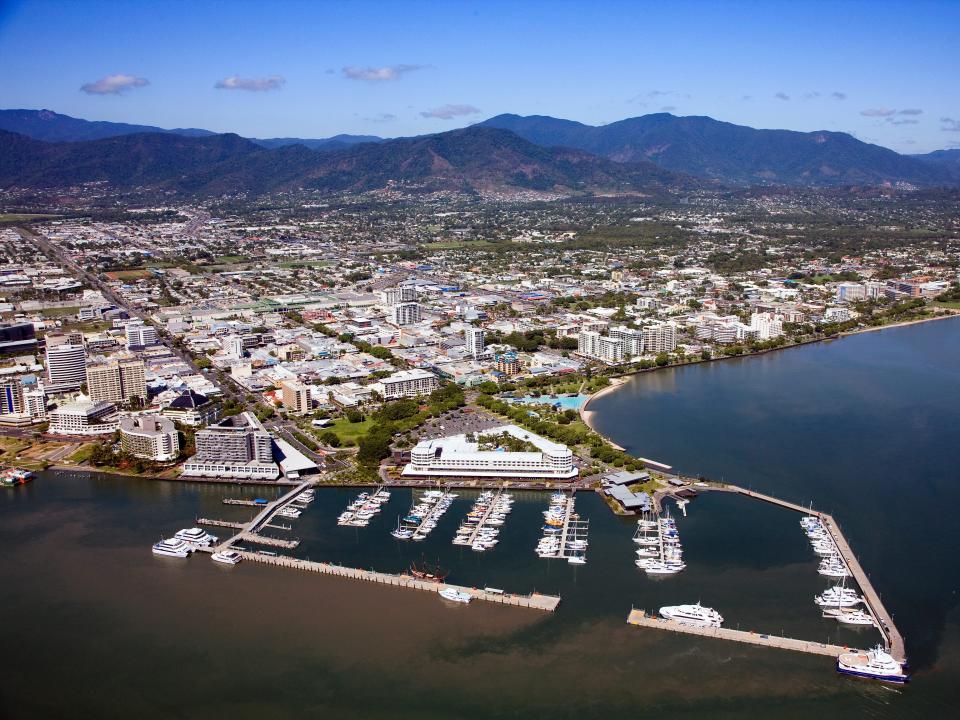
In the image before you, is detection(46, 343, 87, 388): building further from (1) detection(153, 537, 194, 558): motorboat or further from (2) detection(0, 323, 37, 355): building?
(1) detection(153, 537, 194, 558): motorboat

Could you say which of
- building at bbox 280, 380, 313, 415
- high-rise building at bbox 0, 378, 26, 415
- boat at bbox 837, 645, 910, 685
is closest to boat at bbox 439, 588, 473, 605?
boat at bbox 837, 645, 910, 685

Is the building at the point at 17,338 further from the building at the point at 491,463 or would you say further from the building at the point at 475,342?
the building at the point at 491,463

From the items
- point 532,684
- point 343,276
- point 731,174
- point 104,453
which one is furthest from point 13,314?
point 731,174

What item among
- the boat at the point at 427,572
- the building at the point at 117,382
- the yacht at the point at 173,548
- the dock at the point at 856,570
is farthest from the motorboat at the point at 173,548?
the dock at the point at 856,570

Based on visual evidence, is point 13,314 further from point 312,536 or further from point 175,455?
point 312,536

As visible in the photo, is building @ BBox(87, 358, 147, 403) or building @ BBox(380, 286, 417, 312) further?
building @ BBox(380, 286, 417, 312)

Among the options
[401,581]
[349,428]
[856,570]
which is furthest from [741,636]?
[349,428]
